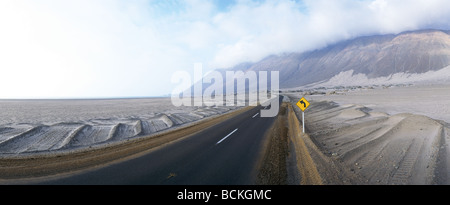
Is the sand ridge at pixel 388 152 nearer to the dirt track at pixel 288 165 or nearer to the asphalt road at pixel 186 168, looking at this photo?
the dirt track at pixel 288 165

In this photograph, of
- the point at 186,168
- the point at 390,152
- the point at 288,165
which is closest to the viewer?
the point at 186,168

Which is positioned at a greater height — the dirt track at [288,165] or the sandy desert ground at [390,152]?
the sandy desert ground at [390,152]

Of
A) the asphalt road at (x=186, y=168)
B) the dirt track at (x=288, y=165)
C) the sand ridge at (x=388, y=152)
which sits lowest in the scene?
the asphalt road at (x=186, y=168)

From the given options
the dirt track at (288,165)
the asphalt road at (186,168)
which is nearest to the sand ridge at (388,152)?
the dirt track at (288,165)

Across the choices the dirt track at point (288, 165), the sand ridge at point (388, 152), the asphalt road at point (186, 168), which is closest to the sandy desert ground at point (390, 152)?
the sand ridge at point (388, 152)

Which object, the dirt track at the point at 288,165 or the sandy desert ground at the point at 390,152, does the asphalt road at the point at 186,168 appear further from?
the sandy desert ground at the point at 390,152

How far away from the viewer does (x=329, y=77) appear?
192m

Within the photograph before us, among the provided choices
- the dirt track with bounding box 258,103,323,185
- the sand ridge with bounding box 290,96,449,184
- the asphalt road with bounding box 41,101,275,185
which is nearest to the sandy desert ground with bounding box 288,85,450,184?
the sand ridge with bounding box 290,96,449,184

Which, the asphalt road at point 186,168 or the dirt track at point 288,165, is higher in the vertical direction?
the dirt track at point 288,165

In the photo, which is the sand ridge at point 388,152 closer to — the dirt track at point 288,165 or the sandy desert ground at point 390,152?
the sandy desert ground at point 390,152

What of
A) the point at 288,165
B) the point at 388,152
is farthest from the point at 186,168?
the point at 388,152

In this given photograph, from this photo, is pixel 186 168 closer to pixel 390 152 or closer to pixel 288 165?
pixel 288 165

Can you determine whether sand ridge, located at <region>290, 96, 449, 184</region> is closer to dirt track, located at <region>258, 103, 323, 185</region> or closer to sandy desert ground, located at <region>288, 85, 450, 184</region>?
sandy desert ground, located at <region>288, 85, 450, 184</region>
